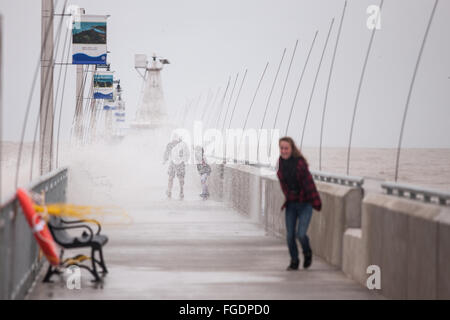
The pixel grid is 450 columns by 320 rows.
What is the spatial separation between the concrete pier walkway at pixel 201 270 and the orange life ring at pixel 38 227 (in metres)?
0.49

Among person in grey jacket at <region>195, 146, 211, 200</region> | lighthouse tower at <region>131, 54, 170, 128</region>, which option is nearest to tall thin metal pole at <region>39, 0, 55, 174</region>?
person in grey jacket at <region>195, 146, 211, 200</region>

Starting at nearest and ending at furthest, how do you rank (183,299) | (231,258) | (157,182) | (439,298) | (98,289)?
1. (439,298)
2. (183,299)
3. (98,289)
4. (231,258)
5. (157,182)

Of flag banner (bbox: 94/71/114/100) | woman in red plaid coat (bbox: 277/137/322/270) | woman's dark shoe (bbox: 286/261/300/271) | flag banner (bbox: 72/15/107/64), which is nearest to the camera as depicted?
woman in red plaid coat (bbox: 277/137/322/270)

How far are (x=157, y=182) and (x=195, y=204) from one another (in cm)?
1310

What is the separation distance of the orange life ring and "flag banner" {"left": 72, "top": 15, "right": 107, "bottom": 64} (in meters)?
15.3

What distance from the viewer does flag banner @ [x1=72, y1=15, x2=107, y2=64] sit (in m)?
23.8

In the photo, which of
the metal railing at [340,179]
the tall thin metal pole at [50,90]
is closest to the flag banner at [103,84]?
the tall thin metal pole at [50,90]

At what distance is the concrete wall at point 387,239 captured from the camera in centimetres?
734

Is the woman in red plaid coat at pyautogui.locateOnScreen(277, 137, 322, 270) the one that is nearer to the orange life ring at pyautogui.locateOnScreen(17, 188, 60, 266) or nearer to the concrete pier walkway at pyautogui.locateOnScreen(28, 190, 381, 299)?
the concrete pier walkway at pyautogui.locateOnScreen(28, 190, 381, 299)

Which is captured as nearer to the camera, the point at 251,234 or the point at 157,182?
the point at 251,234

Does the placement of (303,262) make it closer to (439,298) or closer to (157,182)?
(439,298)

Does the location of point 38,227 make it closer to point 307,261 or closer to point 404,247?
point 404,247

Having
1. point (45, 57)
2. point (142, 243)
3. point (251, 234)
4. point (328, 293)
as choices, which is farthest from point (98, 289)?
point (45, 57)

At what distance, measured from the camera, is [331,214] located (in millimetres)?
11445
